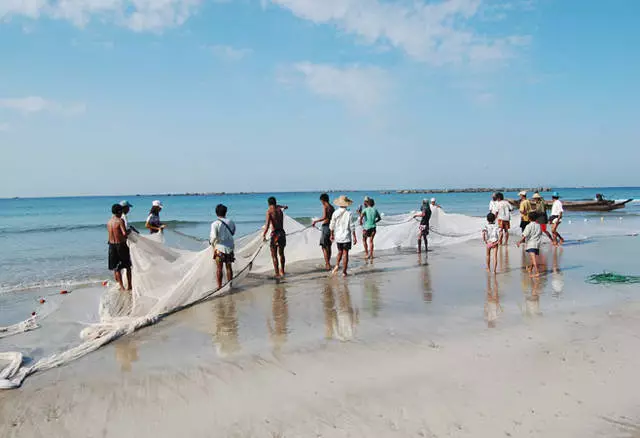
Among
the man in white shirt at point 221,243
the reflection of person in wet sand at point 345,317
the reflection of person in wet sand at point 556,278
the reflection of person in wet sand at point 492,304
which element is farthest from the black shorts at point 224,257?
the reflection of person in wet sand at point 556,278

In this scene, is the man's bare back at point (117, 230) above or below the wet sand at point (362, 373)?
above

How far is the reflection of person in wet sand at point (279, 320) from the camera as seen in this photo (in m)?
5.29

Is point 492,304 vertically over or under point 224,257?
under

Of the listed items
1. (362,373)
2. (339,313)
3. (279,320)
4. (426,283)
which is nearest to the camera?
(362,373)

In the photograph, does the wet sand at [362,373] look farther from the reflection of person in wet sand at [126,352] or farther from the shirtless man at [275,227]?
the shirtless man at [275,227]

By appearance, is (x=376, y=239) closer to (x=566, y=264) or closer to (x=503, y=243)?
(x=503, y=243)

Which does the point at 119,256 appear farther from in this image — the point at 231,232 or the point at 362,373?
the point at 362,373

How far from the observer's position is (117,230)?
7.61m

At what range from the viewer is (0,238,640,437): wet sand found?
3.42 m

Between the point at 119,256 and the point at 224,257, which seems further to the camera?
the point at 119,256

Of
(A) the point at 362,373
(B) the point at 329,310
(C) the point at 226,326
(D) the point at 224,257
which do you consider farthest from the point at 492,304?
(D) the point at 224,257

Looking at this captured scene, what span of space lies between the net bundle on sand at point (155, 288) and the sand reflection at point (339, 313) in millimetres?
1720

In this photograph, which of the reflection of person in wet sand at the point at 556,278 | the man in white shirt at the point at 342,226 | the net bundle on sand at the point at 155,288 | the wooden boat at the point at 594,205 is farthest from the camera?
the wooden boat at the point at 594,205

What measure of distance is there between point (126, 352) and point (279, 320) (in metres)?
1.93
